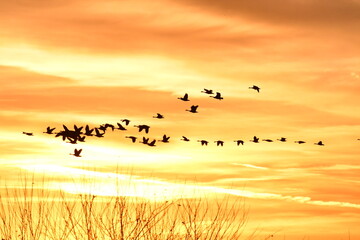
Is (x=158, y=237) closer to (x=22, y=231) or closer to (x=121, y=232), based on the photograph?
(x=121, y=232)

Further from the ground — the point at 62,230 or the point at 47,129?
the point at 47,129

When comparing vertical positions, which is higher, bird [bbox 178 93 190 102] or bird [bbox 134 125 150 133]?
bird [bbox 178 93 190 102]

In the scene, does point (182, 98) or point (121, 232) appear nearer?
point (121, 232)

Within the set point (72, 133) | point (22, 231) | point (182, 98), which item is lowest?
point (22, 231)

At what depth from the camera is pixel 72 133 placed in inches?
1558

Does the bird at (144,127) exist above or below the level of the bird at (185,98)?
below

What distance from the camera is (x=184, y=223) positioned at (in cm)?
3231

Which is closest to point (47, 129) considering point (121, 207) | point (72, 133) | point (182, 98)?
point (72, 133)

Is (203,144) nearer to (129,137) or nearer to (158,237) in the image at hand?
(129,137)

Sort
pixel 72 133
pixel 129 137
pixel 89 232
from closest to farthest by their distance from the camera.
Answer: pixel 89 232
pixel 72 133
pixel 129 137

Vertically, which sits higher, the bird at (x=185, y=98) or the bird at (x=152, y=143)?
the bird at (x=185, y=98)

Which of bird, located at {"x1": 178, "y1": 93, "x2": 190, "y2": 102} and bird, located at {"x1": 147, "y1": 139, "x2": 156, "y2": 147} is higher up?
bird, located at {"x1": 178, "y1": 93, "x2": 190, "y2": 102}

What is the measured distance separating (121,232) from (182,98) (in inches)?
550

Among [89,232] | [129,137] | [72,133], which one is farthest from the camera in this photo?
[129,137]
